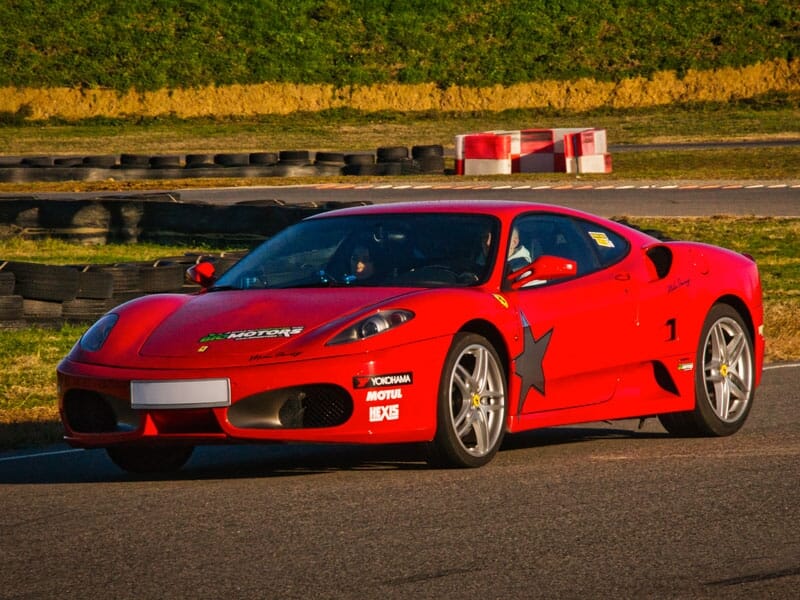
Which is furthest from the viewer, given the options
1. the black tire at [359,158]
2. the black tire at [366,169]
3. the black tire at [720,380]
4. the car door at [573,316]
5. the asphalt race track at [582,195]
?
the black tire at [359,158]

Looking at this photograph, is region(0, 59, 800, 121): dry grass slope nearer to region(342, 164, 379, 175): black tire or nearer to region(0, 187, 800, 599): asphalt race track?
region(342, 164, 379, 175): black tire

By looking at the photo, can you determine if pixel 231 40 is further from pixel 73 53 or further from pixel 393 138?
pixel 393 138

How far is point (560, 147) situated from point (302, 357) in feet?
88.8

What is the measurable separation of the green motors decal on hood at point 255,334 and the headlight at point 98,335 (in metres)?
0.56

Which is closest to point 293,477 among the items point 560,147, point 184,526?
point 184,526

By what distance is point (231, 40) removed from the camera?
60.2 m

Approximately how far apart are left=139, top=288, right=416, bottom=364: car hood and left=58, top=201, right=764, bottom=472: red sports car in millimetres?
12

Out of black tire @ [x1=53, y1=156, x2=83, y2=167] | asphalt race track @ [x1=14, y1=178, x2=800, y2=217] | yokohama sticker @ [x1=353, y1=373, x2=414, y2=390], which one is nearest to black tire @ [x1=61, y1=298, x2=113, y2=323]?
yokohama sticker @ [x1=353, y1=373, x2=414, y2=390]

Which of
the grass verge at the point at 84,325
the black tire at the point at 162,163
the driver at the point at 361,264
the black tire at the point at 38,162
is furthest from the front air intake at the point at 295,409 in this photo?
the black tire at the point at 38,162

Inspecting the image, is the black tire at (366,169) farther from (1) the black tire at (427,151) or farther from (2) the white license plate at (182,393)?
(2) the white license plate at (182,393)

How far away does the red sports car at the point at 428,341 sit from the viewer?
6.71 metres

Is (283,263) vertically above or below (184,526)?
above

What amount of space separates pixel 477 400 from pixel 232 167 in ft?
90.1

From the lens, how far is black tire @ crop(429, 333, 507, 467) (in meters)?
6.86
